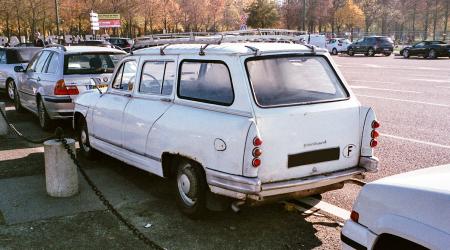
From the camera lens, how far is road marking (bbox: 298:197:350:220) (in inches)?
197

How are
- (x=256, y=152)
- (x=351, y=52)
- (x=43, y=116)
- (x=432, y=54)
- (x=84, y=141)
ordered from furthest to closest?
(x=351, y=52)
(x=432, y=54)
(x=43, y=116)
(x=84, y=141)
(x=256, y=152)

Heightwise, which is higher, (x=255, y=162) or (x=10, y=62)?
(x=10, y=62)

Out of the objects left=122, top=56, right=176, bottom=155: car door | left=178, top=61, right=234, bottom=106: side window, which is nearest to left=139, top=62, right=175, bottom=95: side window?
left=122, top=56, right=176, bottom=155: car door

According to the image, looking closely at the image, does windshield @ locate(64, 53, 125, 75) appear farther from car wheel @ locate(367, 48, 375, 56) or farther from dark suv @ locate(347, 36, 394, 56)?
car wheel @ locate(367, 48, 375, 56)

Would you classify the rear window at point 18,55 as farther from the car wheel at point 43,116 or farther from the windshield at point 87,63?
the windshield at point 87,63

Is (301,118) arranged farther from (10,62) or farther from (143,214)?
(10,62)

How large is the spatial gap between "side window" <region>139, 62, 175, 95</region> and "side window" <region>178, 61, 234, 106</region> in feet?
0.58

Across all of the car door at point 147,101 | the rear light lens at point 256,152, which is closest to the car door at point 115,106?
the car door at point 147,101

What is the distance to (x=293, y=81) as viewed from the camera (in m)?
4.78

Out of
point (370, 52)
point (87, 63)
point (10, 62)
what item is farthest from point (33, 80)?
point (370, 52)

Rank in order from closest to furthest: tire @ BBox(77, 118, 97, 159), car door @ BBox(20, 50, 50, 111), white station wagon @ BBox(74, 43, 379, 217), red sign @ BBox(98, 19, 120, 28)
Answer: white station wagon @ BBox(74, 43, 379, 217) < tire @ BBox(77, 118, 97, 159) < car door @ BBox(20, 50, 50, 111) < red sign @ BBox(98, 19, 120, 28)

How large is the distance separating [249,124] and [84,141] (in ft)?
13.1

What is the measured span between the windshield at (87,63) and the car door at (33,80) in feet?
3.12

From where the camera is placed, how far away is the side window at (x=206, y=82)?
15.0ft
